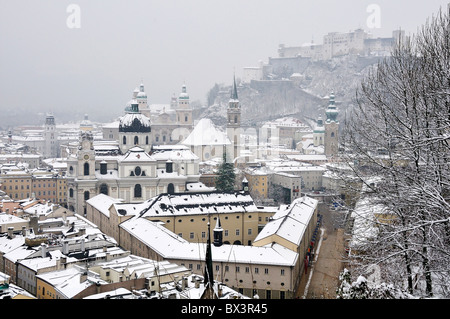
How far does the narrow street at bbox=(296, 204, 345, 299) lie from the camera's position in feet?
55.6

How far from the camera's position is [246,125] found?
7406 centimetres

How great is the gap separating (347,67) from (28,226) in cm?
6491

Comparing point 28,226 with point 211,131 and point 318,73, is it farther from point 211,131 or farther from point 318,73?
point 318,73

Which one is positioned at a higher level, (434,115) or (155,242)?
(434,115)

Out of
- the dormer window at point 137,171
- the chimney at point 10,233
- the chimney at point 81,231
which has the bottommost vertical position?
the chimney at point 81,231

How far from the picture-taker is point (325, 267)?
20.3 m

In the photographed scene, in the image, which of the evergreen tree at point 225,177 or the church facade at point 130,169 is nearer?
the church facade at point 130,169

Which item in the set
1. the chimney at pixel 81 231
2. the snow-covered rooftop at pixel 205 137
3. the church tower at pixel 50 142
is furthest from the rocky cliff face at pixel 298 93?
the chimney at pixel 81 231

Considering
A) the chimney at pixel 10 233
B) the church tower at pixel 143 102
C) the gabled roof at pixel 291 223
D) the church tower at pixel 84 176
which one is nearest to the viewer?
the gabled roof at pixel 291 223

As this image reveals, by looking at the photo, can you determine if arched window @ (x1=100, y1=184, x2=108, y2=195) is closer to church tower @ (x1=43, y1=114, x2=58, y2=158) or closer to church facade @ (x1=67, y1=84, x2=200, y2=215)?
church facade @ (x1=67, y1=84, x2=200, y2=215)

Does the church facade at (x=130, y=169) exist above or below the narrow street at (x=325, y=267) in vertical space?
above

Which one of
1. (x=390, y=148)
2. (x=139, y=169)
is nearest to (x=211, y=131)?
(x=139, y=169)

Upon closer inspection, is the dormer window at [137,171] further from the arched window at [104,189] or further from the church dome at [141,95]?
the church dome at [141,95]

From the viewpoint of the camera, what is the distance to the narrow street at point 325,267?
55.6 feet
